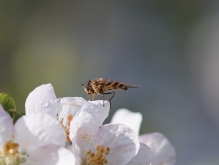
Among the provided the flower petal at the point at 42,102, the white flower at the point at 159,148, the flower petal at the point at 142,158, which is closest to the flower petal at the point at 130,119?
the white flower at the point at 159,148

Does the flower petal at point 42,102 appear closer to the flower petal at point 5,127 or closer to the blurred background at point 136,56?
the flower petal at point 5,127

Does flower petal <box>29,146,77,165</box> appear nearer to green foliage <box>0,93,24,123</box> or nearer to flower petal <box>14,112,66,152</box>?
flower petal <box>14,112,66,152</box>

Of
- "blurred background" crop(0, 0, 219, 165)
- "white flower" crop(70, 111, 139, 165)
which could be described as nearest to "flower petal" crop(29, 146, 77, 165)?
"white flower" crop(70, 111, 139, 165)

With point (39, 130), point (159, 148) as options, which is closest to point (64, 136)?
point (39, 130)

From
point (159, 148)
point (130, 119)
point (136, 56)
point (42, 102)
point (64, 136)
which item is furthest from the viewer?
point (136, 56)

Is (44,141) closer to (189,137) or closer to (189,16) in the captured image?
(189,137)

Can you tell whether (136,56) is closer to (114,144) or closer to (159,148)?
(159,148)

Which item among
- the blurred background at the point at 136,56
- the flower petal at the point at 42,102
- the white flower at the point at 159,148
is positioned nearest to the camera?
the flower petal at the point at 42,102

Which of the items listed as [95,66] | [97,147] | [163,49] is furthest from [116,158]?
[163,49]
